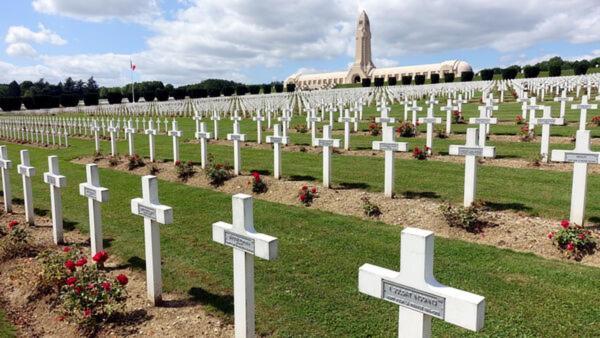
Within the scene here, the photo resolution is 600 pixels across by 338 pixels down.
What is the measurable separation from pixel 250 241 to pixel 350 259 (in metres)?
2.26

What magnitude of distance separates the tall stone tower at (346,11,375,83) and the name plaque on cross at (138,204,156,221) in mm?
82190

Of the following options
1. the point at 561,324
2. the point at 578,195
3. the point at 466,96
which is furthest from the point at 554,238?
the point at 466,96

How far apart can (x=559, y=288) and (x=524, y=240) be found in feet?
4.06

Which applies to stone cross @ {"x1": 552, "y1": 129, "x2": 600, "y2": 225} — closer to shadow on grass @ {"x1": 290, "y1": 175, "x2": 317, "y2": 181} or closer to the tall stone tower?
shadow on grass @ {"x1": 290, "y1": 175, "x2": 317, "y2": 181}

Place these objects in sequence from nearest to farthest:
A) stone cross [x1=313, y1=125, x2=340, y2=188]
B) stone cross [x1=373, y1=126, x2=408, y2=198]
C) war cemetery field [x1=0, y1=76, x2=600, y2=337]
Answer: war cemetery field [x1=0, y1=76, x2=600, y2=337]
stone cross [x1=373, y1=126, x2=408, y2=198]
stone cross [x1=313, y1=125, x2=340, y2=188]

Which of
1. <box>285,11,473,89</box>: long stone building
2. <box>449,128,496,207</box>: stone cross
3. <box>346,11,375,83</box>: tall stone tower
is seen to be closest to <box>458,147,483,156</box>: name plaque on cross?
<box>449,128,496,207</box>: stone cross

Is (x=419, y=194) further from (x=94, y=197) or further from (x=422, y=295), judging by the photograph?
(x=422, y=295)

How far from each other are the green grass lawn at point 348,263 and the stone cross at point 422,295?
145cm

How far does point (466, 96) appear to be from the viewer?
28719 millimetres

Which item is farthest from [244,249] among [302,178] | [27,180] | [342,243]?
[302,178]

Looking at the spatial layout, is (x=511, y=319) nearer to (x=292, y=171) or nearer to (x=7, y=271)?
(x=7, y=271)

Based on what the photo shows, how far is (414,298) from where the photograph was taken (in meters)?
2.43

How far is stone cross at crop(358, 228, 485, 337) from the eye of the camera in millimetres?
2238

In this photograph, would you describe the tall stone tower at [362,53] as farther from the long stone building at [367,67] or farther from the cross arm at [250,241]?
the cross arm at [250,241]
